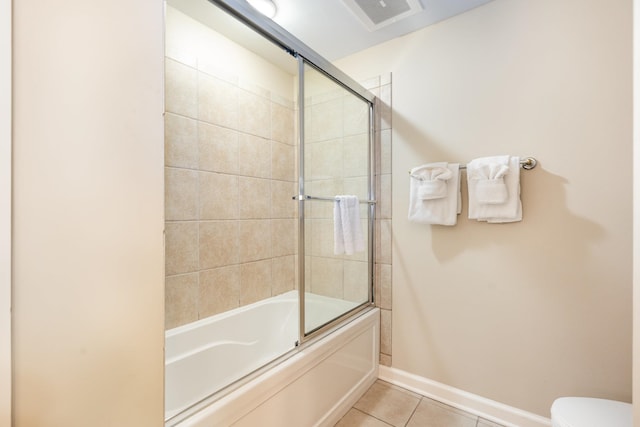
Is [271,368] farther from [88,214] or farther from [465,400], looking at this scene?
[465,400]

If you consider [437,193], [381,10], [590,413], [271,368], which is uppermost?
[381,10]

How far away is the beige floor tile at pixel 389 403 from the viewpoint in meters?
1.66

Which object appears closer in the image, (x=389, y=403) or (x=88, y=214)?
(x=88, y=214)

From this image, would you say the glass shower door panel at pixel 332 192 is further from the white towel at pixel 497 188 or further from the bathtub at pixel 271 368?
the white towel at pixel 497 188

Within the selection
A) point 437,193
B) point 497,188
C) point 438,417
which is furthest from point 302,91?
point 438,417

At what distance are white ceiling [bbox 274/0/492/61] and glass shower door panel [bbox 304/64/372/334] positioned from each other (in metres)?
0.38

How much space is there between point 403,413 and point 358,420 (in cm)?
28

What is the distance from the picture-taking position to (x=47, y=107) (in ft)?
1.96

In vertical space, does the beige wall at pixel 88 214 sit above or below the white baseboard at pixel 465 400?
above

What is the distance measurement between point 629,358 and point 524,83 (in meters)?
1.43

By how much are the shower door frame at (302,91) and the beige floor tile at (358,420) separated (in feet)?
1.71

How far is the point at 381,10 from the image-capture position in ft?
5.53
